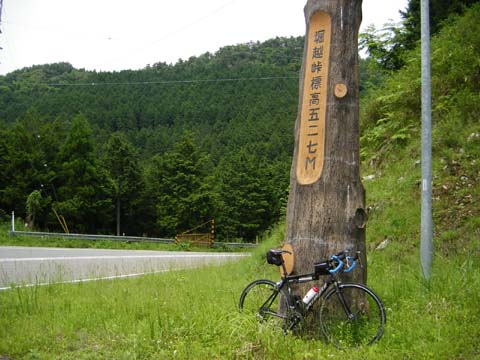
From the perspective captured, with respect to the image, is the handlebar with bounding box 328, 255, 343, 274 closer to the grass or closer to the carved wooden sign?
the grass

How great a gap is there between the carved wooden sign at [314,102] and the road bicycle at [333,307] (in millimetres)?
1075

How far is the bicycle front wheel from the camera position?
4906mm

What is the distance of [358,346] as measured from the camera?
15.8ft

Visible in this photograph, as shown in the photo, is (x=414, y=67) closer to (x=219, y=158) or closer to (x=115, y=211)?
(x=115, y=211)

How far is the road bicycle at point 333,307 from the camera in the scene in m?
5.01

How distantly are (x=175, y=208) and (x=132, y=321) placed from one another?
3692 cm

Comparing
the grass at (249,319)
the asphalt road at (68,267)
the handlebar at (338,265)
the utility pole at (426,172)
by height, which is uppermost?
the utility pole at (426,172)

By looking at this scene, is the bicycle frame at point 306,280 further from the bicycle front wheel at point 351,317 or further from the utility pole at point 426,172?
the utility pole at point 426,172

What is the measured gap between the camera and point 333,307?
17.3ft

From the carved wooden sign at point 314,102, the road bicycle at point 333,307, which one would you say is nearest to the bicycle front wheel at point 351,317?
the road bicycle at point 333,307

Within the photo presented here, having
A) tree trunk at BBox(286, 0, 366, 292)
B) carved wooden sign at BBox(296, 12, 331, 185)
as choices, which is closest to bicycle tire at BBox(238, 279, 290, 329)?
tree trunk at BBox(286, 0, 366, 292)

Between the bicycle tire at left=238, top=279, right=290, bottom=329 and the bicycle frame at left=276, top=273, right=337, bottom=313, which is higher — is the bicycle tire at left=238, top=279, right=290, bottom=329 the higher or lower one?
the lower one

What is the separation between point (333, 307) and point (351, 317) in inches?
9.9

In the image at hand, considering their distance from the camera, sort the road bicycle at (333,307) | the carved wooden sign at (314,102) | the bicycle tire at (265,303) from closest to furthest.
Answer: the road bicycle at (333,307), the bicycle tire at (265,303), the carved wooden sign at (314,102)
